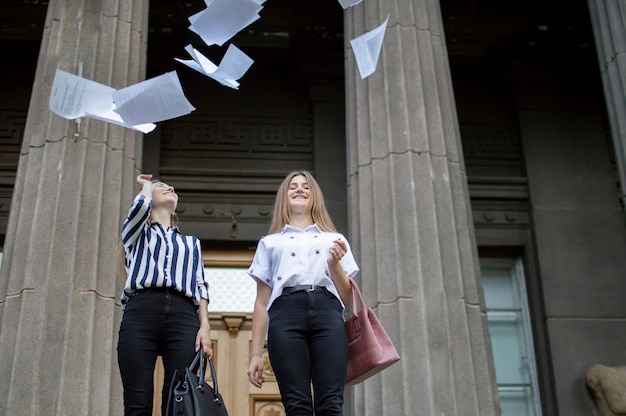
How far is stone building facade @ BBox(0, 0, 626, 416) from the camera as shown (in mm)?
8953

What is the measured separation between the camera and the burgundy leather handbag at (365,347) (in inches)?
223

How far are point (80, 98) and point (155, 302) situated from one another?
2.35m

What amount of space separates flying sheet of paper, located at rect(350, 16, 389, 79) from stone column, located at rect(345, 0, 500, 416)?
211 cm

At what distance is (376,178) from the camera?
33.0ft

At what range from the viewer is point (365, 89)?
10.7 metres

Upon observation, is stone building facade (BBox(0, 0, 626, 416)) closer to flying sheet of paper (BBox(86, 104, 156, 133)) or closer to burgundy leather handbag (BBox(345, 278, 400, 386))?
flying sheet of paper (BBox(86, 104, 156, 133))

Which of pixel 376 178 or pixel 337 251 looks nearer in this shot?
pixel 337 251

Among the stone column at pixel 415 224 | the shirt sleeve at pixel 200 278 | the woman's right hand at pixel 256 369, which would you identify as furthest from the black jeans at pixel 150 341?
the stone column at pixel 415 224

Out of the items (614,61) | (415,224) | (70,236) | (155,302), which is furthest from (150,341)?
(614,61)

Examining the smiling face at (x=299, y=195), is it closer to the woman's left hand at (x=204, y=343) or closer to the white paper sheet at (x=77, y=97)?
the woman's left hand at (x=204, y=343)

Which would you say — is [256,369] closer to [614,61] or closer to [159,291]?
[159,291]

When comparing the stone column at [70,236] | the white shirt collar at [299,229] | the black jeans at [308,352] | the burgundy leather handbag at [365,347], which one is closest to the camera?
the black jeans at [308,352]

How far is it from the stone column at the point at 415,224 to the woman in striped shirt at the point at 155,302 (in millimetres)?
3412

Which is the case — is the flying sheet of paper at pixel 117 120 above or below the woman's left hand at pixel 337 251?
above
